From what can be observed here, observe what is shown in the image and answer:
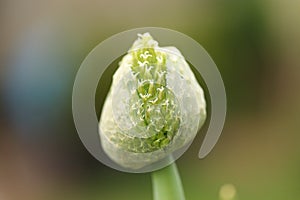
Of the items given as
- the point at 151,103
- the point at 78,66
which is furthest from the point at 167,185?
the point at 78,66

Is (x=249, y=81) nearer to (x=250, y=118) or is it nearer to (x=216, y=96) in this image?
(x=250, y=118)

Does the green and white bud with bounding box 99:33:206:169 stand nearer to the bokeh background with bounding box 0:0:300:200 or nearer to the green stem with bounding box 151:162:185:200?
the green stem with bounding box 151:162:185:200

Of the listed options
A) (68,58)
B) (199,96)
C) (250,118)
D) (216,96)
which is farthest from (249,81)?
(199,96)

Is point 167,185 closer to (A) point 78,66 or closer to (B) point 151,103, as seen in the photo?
(B) point 151,103

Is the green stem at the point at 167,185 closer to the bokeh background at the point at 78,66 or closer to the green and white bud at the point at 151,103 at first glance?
the green and white bud at the point at 151,103

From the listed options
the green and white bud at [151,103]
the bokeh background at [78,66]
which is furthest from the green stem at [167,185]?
the bokeh background at [78,66]

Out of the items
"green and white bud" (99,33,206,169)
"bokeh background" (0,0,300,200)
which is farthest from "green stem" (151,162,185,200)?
"bokeh background" (0,0,300,200)
